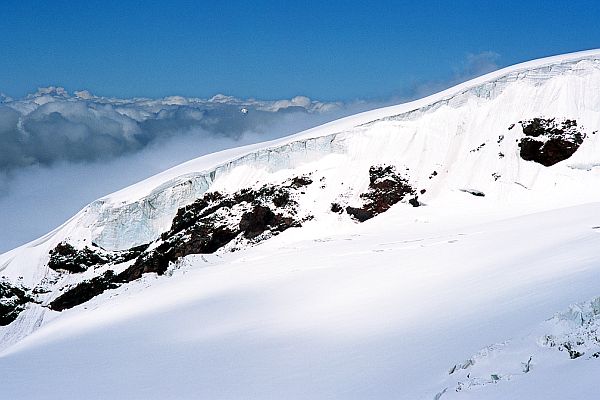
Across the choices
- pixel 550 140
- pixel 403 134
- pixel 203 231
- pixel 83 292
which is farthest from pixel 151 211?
pixel 550 140

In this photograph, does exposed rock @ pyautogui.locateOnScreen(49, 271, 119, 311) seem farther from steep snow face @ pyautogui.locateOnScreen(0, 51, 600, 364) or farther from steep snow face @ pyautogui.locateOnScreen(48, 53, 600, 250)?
steep snow face @ pyautogui.locateOnScreen(48, 53, 600, 250)

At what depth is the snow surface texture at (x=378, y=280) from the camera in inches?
492

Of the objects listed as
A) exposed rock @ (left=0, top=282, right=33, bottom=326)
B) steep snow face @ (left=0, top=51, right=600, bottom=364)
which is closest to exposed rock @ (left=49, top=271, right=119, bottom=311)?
steep snow face @ (left=0, top=51, right=600, bottom=364)

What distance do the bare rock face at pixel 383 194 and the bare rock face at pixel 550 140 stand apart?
8.45 meters

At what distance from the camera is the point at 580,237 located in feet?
73.3

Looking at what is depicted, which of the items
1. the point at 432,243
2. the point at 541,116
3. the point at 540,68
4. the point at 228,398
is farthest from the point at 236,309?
the point at 540,68

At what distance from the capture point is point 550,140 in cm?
4153

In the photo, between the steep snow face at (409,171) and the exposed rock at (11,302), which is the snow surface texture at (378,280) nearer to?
the steep snow face at (409,171)

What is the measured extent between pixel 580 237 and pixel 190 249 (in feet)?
105

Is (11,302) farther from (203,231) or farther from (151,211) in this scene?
(203,231)

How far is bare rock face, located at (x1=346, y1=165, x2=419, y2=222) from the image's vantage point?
148 ft

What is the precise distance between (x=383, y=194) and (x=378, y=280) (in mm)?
23942

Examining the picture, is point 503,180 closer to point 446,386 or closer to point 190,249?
point 190,249

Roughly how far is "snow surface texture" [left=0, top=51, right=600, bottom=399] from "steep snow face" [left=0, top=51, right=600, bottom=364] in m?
0.15
